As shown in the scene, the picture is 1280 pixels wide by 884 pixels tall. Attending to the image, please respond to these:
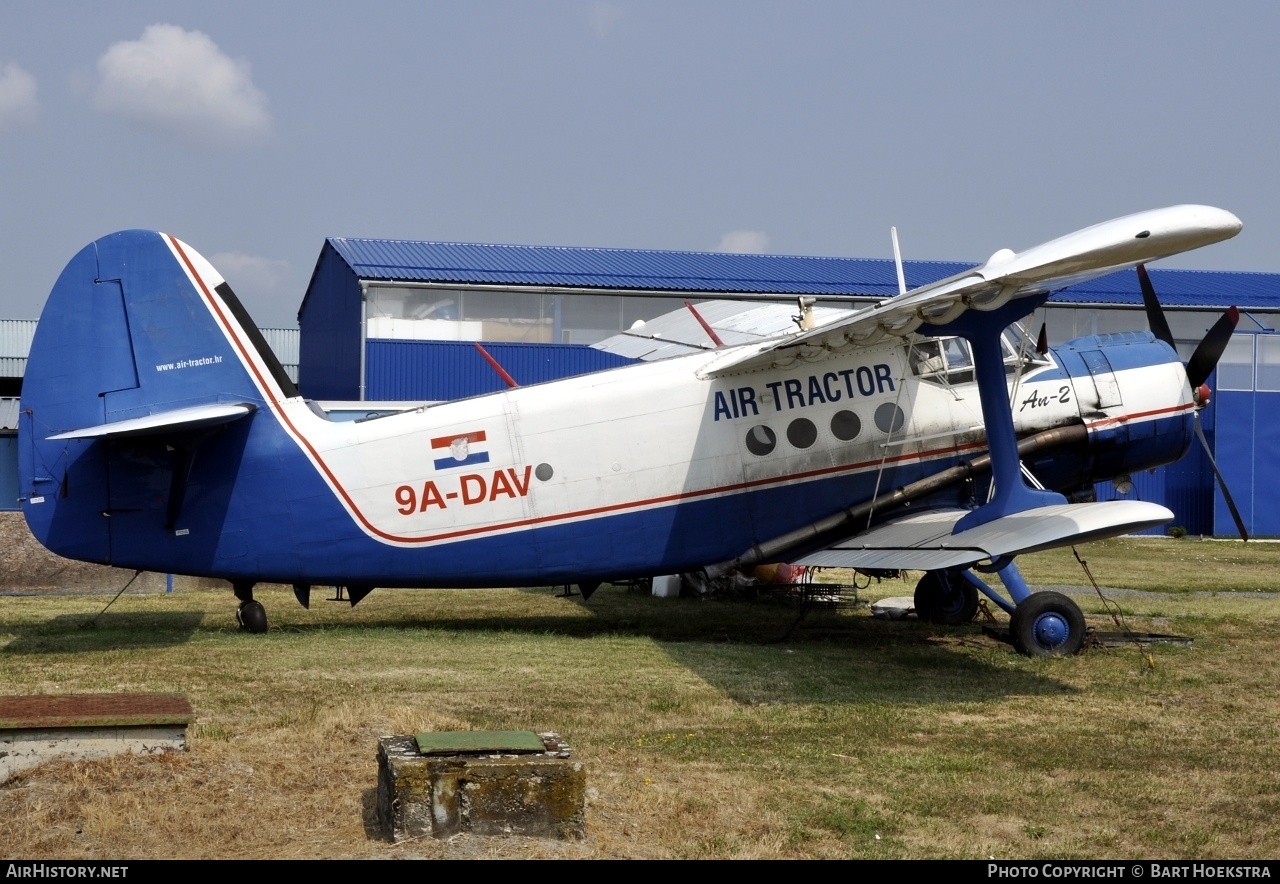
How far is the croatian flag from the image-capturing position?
1300cm

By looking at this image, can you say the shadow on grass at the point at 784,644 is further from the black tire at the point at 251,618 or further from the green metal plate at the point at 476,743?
the green metal plate at the point at 476,743

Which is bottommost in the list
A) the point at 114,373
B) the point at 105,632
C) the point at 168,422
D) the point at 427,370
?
the point at 105,632

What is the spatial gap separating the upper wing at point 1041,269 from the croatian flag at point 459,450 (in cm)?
320

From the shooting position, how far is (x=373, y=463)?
42.4 ft

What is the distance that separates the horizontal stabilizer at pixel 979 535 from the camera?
10.3m

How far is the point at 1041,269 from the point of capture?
33.9ft

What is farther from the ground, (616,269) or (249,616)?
(616,269)

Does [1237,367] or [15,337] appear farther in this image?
[15,337]

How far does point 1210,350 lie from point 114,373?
39.3 ft

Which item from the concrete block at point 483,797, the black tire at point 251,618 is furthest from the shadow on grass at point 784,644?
the concrete block at point 483,797

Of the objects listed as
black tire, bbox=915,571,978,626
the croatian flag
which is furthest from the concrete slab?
black tire, bbox=915,571,978,626

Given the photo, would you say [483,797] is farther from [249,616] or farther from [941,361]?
[941,361]

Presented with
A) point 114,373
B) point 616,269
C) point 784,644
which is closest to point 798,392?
point 784,644

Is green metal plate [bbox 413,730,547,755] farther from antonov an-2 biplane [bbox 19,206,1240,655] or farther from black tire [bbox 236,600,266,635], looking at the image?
black tire [bbox 236,600,266,635]
